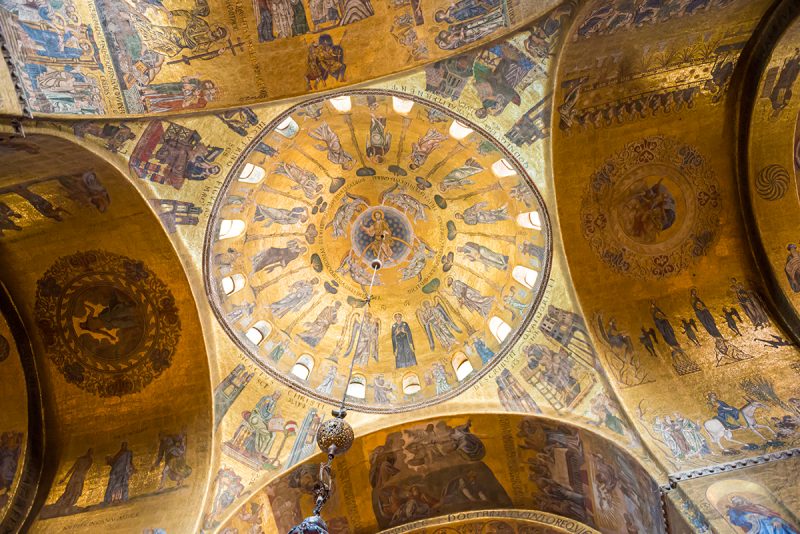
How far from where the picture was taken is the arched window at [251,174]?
1201cm

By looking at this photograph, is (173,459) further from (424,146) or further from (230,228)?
(424,146)

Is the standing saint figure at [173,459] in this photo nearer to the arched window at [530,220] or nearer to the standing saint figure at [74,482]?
the standing saint figure at [74,482]

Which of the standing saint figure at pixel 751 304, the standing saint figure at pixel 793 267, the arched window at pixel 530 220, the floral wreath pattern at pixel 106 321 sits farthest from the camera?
the arched window at pixel 530 220

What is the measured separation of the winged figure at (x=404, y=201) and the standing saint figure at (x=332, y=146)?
3.75 ft

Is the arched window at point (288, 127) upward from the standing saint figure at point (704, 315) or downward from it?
upward

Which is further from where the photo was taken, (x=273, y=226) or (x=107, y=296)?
(x=273, y=226)

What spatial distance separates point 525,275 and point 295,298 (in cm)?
522

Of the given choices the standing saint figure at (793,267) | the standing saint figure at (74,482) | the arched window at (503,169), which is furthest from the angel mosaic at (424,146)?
the standing saint figure at (74,482)

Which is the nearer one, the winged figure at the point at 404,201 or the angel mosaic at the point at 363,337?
the angel mosaic at the point at 363,337

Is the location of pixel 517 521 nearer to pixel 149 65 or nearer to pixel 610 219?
pixel 610 219

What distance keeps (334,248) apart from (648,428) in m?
7.73

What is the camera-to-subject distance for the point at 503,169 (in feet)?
40.9

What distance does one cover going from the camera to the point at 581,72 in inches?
416

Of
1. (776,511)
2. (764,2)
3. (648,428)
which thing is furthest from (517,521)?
(764,2)
